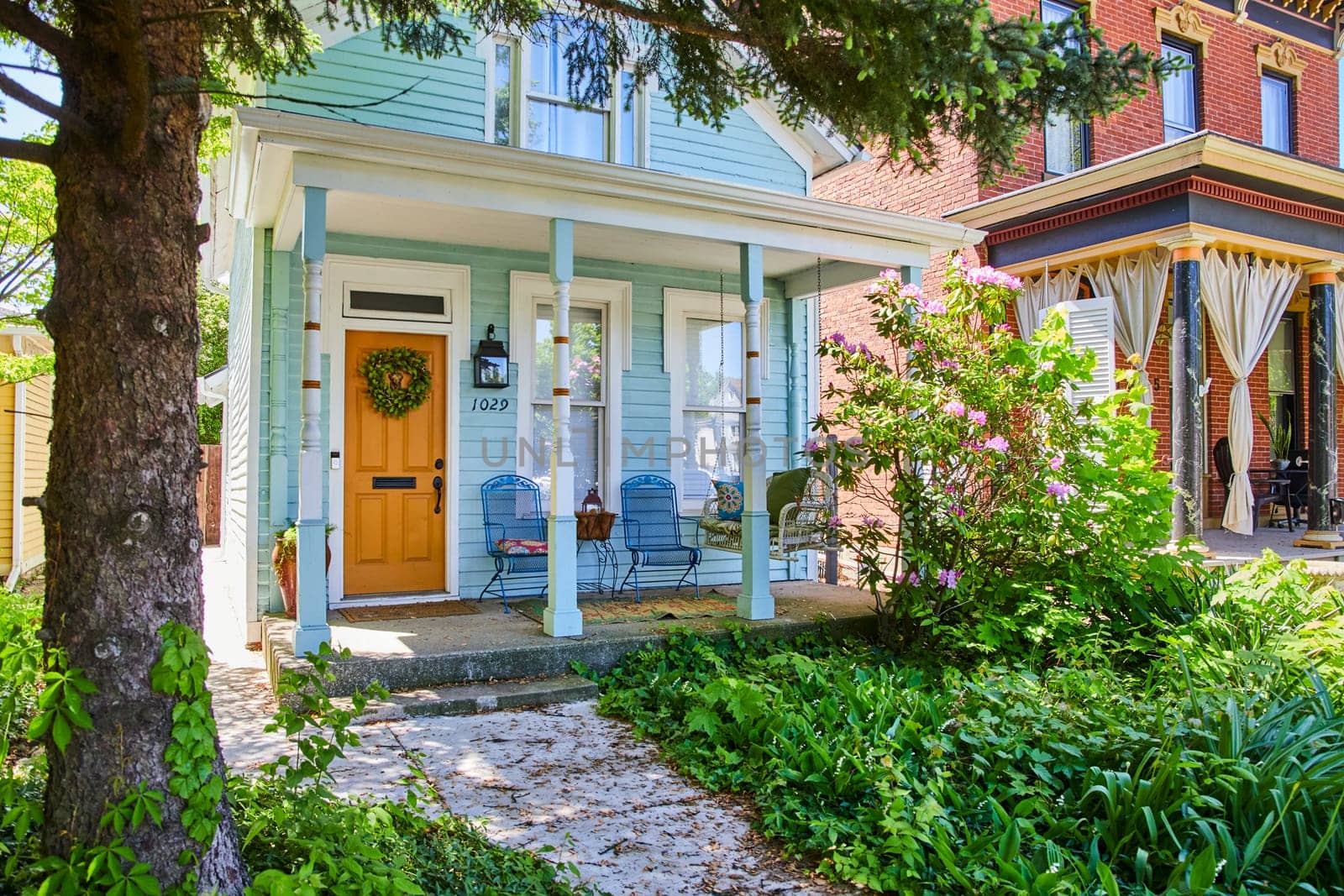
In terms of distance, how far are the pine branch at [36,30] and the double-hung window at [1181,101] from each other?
11672 mm

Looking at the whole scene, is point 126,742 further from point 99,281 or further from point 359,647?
point 359,647

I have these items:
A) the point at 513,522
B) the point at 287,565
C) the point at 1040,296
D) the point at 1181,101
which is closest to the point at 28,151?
the point at 287,565

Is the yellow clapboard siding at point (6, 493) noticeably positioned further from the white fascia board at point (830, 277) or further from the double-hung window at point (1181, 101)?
the double-hung window at point (1181, 101)

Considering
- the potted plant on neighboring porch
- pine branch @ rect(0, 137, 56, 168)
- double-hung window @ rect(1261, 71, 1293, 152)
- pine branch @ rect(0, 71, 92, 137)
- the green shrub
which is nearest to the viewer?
pine branch @ rect(0, 71, 92, 137)

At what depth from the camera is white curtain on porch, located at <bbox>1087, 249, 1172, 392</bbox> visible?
8.20 m

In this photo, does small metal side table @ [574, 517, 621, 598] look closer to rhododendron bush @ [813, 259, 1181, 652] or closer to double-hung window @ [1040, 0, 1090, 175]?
rhododendron bush @ [813, 259, 1181, 652]

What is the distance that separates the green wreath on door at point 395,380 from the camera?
6.73 m

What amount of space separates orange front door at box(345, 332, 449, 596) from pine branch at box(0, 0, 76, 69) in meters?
4.44

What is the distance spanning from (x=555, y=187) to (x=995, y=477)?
11.0 ft

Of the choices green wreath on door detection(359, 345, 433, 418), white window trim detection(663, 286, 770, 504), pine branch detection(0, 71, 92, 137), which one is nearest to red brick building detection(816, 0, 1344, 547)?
white window trim detection(663, 286, 770, 504)

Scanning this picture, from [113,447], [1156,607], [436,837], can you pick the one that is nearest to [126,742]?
[113,447]

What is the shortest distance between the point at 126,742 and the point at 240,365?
6716mm

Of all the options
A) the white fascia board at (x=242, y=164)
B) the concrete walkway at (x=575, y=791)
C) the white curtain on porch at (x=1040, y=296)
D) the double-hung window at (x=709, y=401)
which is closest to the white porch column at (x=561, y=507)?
the concrete walkway at (x=575, y=791)

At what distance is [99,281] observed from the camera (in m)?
2.29
